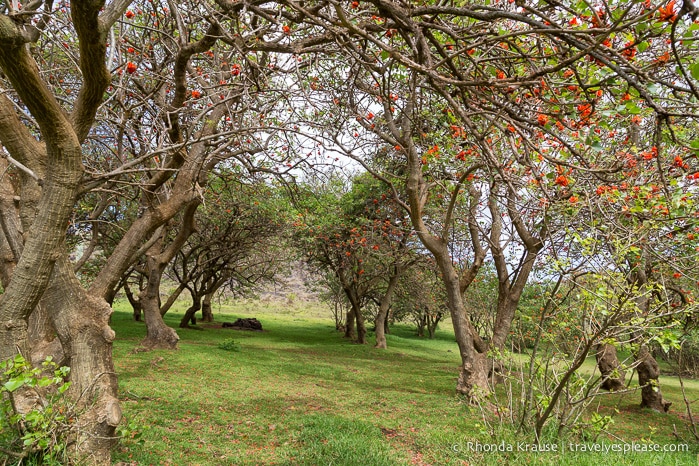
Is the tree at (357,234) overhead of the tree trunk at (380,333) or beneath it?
overhead

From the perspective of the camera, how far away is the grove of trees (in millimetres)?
2742

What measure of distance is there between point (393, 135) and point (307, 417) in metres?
6.27

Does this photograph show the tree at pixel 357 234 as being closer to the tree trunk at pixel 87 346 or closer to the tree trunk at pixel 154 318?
the tree trunk at pixel 154 318

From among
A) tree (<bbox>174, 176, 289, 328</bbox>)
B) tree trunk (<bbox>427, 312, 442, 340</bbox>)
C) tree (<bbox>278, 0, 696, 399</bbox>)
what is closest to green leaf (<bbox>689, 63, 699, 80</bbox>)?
tree (<bbox>278, 0, 696, 399</bbox>)

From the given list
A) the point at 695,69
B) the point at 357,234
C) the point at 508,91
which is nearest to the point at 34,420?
the point at 508,91

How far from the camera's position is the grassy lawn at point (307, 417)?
507 cm

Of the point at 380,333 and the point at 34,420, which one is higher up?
the point at 34,420

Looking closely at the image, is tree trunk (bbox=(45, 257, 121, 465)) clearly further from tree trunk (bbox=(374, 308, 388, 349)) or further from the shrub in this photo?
tree trunk (bbox=(374, 308, 388, 349))

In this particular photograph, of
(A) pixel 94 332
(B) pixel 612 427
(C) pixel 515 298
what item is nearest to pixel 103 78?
(A) pixel 94 332

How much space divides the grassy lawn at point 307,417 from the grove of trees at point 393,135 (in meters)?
0.86

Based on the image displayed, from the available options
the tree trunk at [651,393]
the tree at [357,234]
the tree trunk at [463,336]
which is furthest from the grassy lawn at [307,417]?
the tree at [357,234]

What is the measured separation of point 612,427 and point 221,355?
11.3m

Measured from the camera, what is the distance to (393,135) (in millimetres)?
9211

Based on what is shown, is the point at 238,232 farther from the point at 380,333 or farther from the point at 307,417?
the point at 307,417
